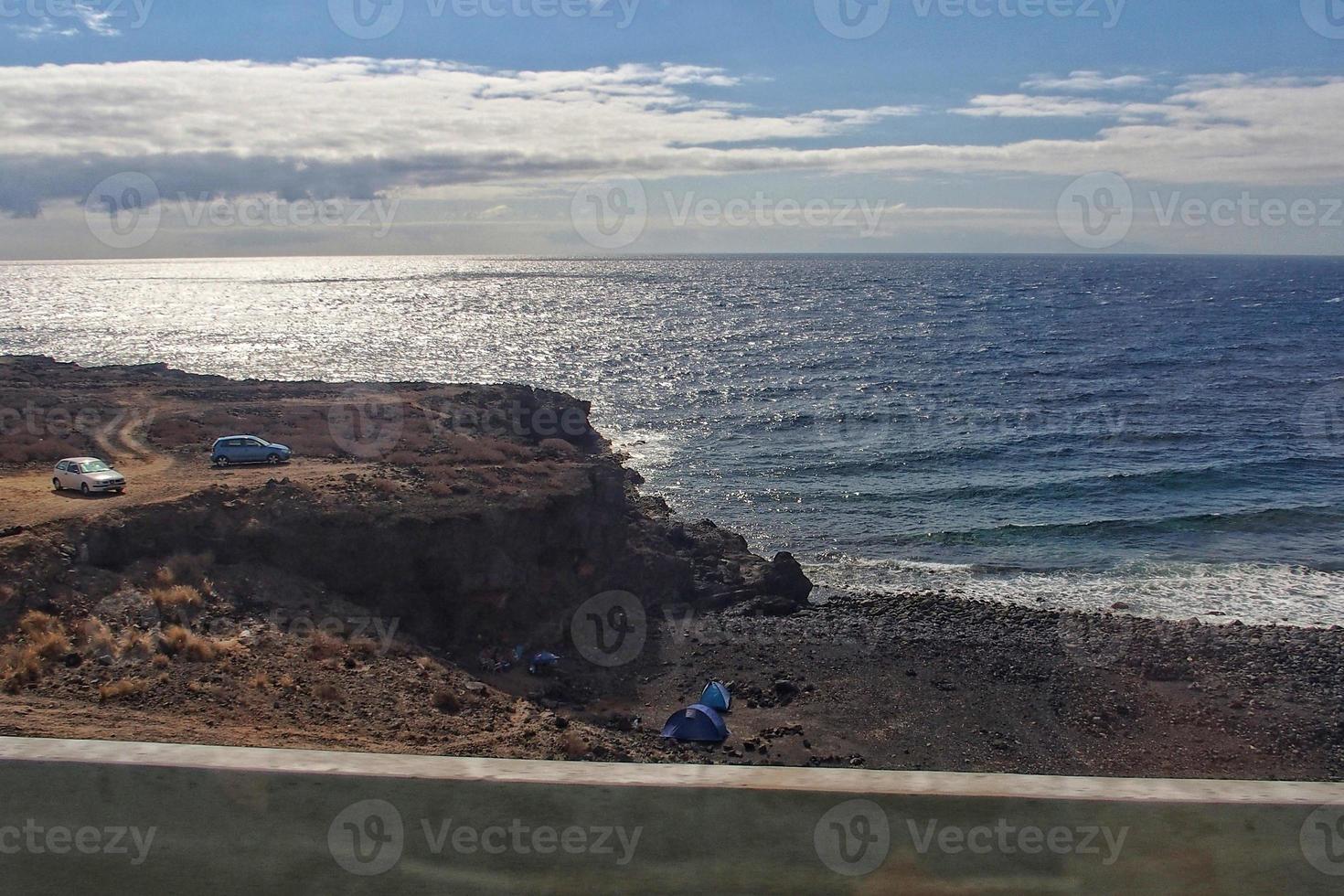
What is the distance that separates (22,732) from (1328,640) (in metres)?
31.2

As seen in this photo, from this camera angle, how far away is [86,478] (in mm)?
24938

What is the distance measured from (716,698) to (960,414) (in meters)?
45.0

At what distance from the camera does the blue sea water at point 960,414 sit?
37.5 meters

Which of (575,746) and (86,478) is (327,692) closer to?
(575,746)

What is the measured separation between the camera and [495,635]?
83.8 feet

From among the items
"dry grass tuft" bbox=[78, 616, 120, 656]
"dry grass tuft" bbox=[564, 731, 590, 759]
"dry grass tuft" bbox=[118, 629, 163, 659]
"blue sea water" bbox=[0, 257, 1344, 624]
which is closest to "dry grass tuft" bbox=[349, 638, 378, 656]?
"dry grass tuft" bbox=[118, 629, 163, 659]

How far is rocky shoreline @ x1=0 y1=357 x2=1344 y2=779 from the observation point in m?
17.5

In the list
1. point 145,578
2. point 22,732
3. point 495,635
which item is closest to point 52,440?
point 145,578

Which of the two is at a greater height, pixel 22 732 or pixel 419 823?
pixel 419 823

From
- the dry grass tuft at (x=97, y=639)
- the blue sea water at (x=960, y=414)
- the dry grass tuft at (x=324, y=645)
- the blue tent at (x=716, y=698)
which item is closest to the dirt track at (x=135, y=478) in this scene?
the dry grass tuft at (x=97, y=639)

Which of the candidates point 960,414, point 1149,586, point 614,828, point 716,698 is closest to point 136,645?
point 716,698

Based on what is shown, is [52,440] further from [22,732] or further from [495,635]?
[22,732]

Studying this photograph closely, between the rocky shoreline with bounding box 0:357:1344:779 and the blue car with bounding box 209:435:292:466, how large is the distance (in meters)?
0.63

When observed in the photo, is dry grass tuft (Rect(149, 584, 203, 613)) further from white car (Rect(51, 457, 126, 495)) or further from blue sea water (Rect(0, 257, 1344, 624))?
blue sea water (Rect(0, 257, 1344, 624))
